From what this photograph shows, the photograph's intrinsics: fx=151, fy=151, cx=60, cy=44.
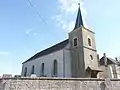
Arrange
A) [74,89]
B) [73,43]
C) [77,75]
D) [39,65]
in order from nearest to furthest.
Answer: [74,89]
[77,75]
[73,43]
[39,65]

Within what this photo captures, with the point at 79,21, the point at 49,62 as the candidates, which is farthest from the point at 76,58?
the point at 79,21

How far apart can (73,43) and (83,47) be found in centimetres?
212

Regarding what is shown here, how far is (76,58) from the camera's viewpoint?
22.1 m

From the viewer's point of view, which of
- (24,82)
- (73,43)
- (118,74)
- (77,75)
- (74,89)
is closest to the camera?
(24,82)

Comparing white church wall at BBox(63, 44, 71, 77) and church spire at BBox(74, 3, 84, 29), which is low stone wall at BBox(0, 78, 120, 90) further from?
church spire at BBox(74, 3, 84, 29)

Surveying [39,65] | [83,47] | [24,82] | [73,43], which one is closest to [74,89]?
[24,82]

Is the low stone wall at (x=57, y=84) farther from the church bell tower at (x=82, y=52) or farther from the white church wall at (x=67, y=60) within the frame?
the white church wall at (x=67, y=60)

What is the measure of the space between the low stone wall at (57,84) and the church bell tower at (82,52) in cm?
862

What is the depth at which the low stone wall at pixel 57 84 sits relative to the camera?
10.1m

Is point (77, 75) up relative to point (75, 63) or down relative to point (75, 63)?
down

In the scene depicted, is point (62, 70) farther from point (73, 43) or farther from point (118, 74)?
point (118, 74)

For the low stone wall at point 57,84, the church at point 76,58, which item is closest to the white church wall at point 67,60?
the church at point 76,58

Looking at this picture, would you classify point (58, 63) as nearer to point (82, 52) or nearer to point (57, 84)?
point (82, 52)

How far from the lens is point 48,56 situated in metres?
25.1
